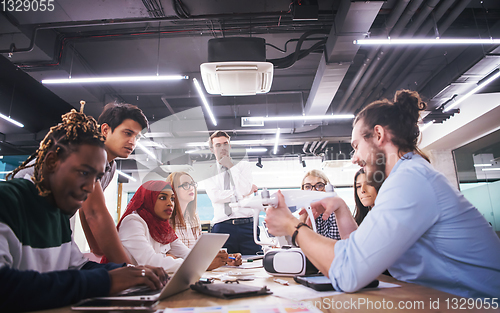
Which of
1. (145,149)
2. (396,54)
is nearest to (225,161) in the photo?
(396,54)

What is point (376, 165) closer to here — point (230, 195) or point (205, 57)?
point (230, 195)

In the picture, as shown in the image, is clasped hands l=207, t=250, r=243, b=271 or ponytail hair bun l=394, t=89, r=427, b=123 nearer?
ponytail hair bun l=394, t=89, r=427, b=123

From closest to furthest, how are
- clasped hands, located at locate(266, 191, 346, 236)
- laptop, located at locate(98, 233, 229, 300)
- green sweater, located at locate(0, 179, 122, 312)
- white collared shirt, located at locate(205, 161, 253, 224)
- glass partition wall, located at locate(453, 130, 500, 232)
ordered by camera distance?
green sweater, located at locate(0, 179, 122, 312), laptop, located at locate(98, 233, 229, 300), clasped hands, located at locate(266, 191, 346, 236), white collared shirt, located at locate(205, 161, 253, 224), glass partition wall, located at locate(453, 130, 500, 232)

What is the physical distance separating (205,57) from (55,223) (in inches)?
182

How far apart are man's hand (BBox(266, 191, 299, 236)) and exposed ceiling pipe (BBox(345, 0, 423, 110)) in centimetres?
327

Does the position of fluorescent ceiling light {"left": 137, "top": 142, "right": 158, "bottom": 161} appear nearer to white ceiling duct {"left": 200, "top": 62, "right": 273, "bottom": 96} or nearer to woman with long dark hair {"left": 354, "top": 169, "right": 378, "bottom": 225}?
white ceiling duct {"left": 200, "top": 62, "right": 273, "bottom": 96}

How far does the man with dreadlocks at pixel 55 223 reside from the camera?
59 centimetres

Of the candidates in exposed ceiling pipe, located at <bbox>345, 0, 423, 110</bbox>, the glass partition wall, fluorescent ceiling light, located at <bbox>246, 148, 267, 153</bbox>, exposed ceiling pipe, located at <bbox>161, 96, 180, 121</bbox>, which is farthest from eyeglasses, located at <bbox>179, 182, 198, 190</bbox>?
the glass partition wall

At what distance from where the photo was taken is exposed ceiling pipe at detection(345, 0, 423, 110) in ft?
10.5

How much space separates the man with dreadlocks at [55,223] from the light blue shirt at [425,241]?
541mm

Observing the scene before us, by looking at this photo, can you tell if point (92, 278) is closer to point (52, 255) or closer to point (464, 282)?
point (52, 255)

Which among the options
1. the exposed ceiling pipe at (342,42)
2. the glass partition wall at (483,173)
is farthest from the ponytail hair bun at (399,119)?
the glass partition wall at (483,173)

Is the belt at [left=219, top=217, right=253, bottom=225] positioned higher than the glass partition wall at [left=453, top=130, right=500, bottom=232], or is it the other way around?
the glass partition wall at [left=453, top=130, right=500, bottom=232]

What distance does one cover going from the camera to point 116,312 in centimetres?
54
